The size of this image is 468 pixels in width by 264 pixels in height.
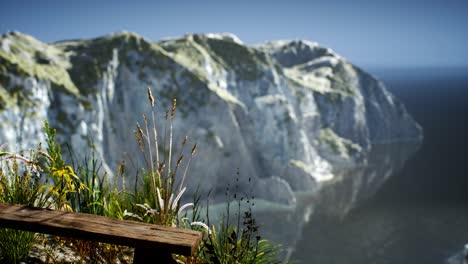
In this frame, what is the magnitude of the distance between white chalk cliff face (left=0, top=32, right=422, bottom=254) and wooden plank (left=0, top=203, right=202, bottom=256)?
3165 cm

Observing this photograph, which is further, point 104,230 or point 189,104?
point 189,104

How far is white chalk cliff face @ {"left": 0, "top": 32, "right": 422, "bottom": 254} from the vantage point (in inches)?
1932

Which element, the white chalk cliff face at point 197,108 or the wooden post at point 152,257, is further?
the white chalk cliff face at point 197,108

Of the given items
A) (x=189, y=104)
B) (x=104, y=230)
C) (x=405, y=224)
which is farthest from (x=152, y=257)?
(x=405, y=224)

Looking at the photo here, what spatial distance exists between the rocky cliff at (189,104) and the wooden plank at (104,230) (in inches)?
1416

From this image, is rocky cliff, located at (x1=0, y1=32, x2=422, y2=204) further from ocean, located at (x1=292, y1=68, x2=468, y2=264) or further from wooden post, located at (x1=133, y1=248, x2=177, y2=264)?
wooden post, located at (x1=133, y1=248, x2=177, y2=264)

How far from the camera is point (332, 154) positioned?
96.2 metres

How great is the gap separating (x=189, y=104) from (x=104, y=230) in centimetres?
6455

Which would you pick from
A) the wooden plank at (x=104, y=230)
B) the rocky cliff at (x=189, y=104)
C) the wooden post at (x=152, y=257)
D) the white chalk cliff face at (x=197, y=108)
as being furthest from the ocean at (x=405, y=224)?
the wooden plank at (x=104, y=230)

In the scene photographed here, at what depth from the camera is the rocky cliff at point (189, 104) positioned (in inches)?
1914

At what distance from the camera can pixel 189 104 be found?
2635 inches

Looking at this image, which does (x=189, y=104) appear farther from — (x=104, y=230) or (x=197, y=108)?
(x=104, y=230)

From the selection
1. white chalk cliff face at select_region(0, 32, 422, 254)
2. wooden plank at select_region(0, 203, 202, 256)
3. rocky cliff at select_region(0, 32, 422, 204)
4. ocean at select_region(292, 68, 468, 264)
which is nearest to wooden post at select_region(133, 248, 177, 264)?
wooden plank at select_region(0, 203, 202, 256)

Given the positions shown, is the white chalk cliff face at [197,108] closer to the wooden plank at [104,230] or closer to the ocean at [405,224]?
the ocean at [405,224]
